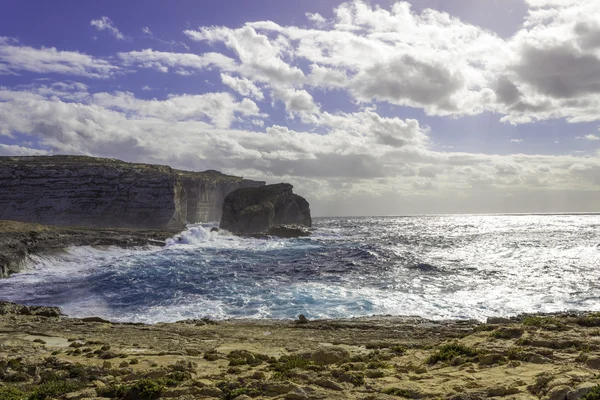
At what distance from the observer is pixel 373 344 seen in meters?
17.0

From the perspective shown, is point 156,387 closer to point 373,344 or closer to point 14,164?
point 373,344

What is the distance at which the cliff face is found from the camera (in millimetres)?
92812

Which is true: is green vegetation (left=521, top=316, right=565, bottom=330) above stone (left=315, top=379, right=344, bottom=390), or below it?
above

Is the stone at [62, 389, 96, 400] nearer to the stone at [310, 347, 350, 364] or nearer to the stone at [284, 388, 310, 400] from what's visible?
the stone at [284, 388, 310, 400]

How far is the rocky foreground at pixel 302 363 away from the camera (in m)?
10.0

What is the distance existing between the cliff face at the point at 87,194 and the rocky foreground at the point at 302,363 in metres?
84.2

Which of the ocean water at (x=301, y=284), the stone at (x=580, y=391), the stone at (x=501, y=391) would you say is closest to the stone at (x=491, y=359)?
the stone at (x=501, y=391)

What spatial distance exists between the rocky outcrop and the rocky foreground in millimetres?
82256

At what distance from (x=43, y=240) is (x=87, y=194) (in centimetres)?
5168

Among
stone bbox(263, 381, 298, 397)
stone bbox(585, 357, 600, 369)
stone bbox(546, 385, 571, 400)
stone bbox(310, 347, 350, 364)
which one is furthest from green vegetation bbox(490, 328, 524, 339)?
stone bbox(263, 381, 298, 397)

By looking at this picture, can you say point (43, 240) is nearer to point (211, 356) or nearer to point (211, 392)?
point (211, 356)

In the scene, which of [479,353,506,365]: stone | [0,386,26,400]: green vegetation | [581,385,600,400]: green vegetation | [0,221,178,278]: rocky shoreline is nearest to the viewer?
[581,385,600,400]: green vegetation

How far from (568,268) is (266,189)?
89.2 m

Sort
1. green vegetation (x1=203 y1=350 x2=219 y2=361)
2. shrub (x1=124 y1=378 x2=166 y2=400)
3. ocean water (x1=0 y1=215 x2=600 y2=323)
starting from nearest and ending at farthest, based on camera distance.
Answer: shrub (x1=124 y1=378 x2=166 y2=400) → green vegetation (x1=203 y1=350 x2=219 y2=361) → ocean water (x1=0 y1=215 x2=600 y2=323)
